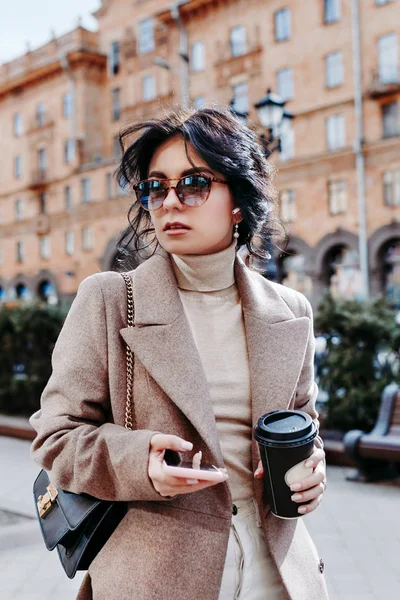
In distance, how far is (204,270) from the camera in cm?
188

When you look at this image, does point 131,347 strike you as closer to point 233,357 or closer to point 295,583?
point 233,357

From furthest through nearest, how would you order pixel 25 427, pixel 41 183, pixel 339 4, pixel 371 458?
pixel 41 183
pixel 339 4
pixel 25 427
pixel 371 458

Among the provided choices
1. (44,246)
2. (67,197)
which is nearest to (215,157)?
(67,197)

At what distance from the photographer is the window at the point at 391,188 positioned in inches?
1008

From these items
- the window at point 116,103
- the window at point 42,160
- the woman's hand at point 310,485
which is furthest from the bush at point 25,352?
the window at point 42,160

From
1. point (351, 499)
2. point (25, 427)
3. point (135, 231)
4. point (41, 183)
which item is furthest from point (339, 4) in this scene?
point (135, 231)

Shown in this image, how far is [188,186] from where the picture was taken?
178cm

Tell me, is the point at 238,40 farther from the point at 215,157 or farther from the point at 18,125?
the point at 215,157

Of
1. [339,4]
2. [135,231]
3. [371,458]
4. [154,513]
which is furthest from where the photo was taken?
[339,4]

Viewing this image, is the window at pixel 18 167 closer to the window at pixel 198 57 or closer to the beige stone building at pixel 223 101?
the beige stone building at pixel 223 101

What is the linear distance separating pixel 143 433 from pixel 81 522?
0.98 feet

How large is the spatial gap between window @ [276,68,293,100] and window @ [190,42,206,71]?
444 centimetres

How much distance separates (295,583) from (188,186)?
42.2 inches

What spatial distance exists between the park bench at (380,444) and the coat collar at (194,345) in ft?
14.8
